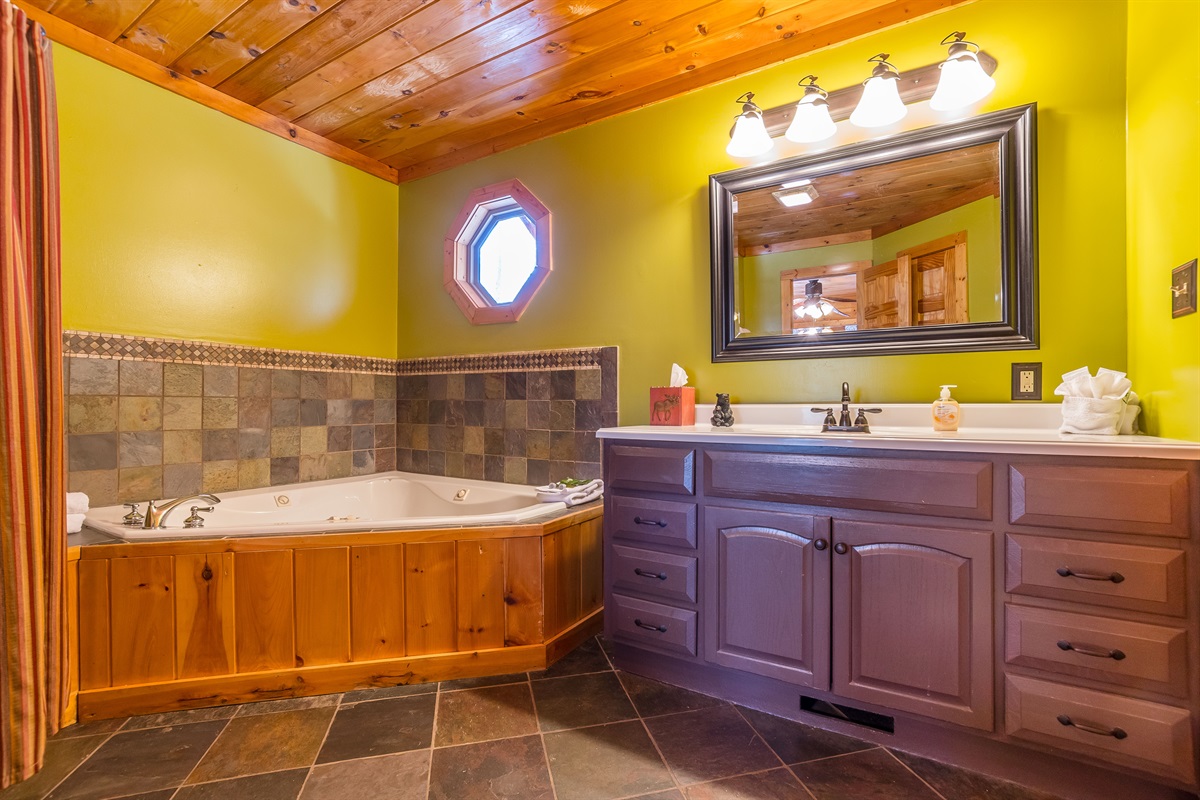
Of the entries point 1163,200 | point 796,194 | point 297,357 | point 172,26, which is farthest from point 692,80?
point 297,357

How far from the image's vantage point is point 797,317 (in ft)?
6.95

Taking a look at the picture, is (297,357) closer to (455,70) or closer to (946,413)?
(455,70)

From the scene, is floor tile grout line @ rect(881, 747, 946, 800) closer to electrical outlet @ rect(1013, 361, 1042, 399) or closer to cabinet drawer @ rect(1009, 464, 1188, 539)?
cabinet drawer @ rect(1009, 464, 1188, 539)

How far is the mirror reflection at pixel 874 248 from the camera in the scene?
1.82 m

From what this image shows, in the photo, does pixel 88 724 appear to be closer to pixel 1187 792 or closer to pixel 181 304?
pixel 181 304

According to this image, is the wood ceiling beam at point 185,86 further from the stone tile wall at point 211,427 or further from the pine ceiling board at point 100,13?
the stone tile wall at point 211,427

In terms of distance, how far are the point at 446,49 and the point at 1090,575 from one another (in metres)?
2.70

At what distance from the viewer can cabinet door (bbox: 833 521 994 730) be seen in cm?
137

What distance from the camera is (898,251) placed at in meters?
1.93

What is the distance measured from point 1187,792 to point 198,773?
241 centimetres

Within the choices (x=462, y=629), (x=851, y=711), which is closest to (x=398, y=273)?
(x=462, y=629)

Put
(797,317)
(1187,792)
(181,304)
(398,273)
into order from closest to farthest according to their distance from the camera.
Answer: (1187,792)
(797,317)
(181,304)
(398,273)

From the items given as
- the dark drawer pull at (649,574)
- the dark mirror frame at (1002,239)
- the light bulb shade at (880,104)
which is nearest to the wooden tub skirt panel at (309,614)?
the dark drawer pull at (649,574)

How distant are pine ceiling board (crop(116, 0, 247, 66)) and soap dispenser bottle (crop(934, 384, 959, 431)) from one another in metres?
2.76
